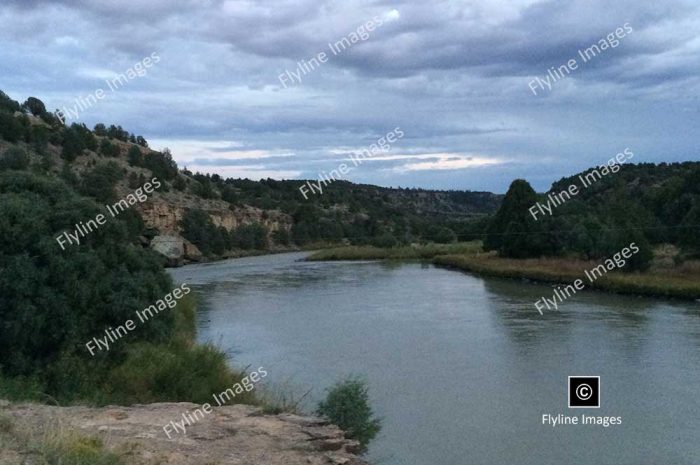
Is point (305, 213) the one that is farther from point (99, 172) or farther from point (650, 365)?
point (650, 365)

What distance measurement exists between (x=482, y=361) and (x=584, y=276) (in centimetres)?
1779

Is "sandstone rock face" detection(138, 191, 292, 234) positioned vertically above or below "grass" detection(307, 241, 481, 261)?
above

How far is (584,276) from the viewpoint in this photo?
109 ft

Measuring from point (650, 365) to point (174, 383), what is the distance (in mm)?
10212

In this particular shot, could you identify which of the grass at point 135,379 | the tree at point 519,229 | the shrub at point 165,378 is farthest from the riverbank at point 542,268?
the shrub at point 165,378

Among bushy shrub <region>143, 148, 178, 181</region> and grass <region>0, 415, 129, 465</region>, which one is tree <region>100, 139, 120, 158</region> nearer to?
bushy shrub <region>143, 148, 178, 181</region>

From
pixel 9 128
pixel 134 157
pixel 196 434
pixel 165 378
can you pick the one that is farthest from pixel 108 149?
pixel 196 434

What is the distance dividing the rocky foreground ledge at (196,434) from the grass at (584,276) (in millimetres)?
22392

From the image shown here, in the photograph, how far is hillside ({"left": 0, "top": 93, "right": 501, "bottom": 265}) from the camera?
48.1 meters

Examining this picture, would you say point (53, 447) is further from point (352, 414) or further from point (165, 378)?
point (165, 378)

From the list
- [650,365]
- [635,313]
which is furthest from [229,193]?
[650,365]

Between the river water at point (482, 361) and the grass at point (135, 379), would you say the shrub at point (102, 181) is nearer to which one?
the river water at point (482, 361)

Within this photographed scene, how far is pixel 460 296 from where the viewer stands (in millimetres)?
30594

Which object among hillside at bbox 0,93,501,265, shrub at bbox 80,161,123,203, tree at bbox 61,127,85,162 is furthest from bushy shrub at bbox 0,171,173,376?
tree at bbox 61,127,85,162
